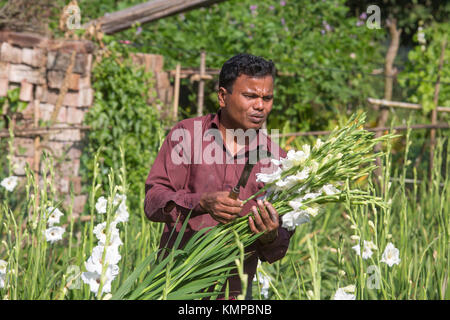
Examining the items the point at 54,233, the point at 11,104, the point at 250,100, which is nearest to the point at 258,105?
the point at 250,100

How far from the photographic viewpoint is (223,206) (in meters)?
1.44

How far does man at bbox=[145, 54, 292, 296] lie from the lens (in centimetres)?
168

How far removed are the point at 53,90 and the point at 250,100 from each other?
126 inches

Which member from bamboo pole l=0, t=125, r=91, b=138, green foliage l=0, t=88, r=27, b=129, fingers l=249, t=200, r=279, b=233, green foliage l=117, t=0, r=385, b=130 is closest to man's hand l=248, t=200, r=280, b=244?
fingers l=249, t=200, r=279, b=233

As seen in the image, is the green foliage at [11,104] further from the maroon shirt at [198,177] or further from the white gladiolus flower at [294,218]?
the white gladiolus flower at [294,218]

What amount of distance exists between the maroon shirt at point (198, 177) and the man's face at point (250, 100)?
112mm

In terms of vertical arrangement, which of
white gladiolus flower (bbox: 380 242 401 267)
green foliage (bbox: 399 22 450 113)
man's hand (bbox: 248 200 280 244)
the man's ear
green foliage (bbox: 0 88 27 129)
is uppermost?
green foliage (bbox: 399 22 450 113)

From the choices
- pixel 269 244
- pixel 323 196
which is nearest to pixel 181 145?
pixel 269 244

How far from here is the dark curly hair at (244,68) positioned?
170 centimetres

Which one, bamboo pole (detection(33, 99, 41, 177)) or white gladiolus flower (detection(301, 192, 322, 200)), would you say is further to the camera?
bamboo pole (detection(33, 99, 41, 177))

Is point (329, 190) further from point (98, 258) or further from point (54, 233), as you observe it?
point (54, 233)

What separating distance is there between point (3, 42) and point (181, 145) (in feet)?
9.99

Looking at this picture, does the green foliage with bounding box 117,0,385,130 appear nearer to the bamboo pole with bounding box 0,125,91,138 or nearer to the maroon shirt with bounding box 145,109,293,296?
the bamboo pole with bounding box 0,125,91,138

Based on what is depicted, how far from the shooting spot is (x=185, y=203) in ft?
5.24
